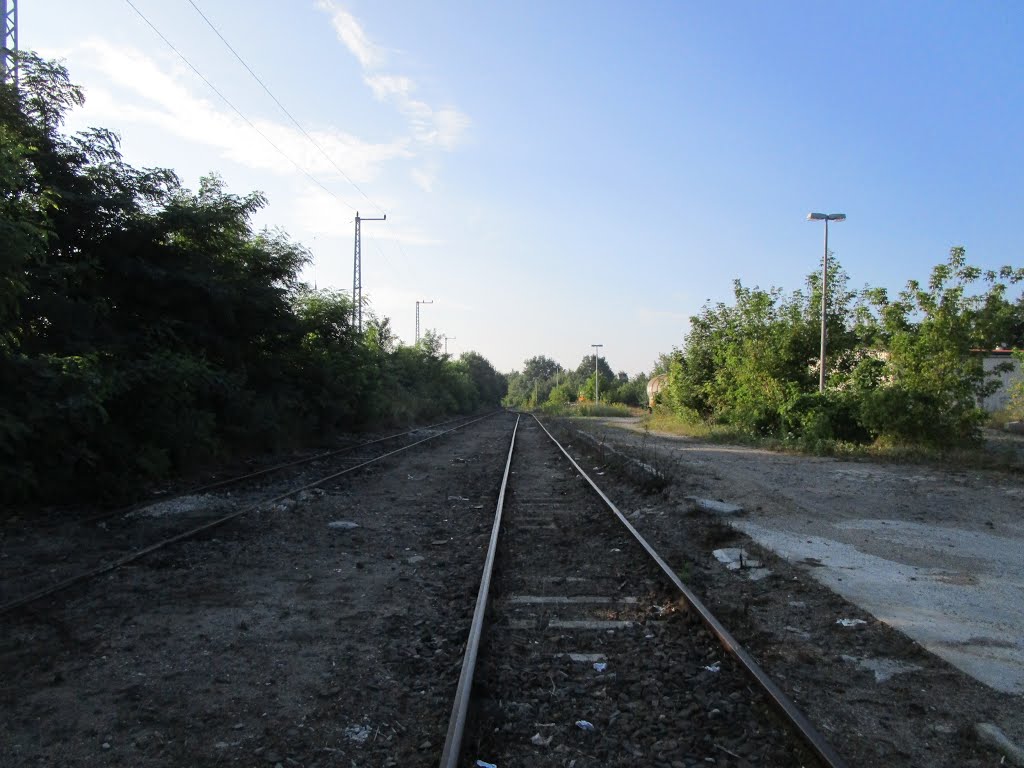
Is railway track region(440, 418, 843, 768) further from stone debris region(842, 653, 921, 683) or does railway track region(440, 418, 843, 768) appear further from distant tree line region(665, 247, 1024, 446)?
distant tree line region(665, 247, 1024, 446)

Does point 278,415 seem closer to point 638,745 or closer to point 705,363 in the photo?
point 638,745

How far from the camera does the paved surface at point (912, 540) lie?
5066 millimetres

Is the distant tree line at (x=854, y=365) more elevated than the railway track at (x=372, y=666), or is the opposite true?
the distant tree line at (x=854, y=365)

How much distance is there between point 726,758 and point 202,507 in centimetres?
864

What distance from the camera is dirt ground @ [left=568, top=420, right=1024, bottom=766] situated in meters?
3.77

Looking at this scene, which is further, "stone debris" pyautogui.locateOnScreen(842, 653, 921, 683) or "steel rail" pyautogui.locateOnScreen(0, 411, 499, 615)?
"steel rail" pyautogui.locateOnScreen(0, 411, 499, 615)

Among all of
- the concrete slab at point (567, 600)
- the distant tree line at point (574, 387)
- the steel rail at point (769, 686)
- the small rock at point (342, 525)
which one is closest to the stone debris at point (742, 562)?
the steel rail at point (769, 686)

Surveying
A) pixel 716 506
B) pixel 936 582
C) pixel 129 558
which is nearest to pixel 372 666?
pixel 129 558

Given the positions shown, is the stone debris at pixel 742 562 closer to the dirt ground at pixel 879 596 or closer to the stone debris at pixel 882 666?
the dirt ground at pixel 879 596

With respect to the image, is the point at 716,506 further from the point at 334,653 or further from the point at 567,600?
the point at 334,653

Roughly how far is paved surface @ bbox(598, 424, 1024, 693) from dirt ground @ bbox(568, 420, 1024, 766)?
1.0 inches

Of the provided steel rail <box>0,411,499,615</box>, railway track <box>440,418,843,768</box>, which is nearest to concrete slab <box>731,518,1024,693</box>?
railway track <box>440,418,843,768</box>

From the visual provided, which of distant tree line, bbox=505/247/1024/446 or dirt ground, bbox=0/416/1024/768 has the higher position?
distant tree line, bbox=505/247/1024/446

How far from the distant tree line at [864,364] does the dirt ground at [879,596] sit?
13.7 ft
